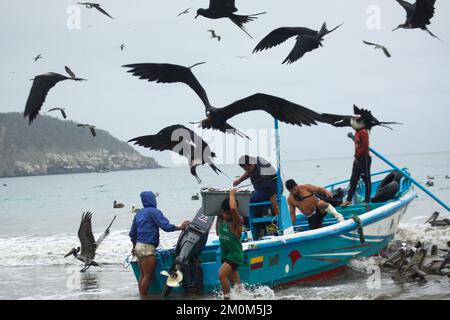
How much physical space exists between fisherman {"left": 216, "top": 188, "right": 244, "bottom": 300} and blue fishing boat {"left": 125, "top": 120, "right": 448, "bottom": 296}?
450 mm

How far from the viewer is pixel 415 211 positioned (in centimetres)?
2097

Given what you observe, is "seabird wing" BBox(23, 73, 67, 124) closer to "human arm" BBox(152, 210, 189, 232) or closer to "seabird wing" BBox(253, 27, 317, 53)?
"human arm" BBox(152, 210, 189, 232)

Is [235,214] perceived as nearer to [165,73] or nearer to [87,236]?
[165,73]

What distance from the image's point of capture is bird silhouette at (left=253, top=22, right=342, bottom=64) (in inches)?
431

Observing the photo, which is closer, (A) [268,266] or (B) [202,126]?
(B) [202,126]

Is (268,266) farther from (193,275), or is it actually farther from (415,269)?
(415,269)

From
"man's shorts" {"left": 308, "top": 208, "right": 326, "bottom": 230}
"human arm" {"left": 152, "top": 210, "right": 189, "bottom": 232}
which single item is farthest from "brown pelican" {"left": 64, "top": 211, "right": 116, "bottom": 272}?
"man's shorts" {"left": 308, "top": 208, "right": 326, "bottom": 230}

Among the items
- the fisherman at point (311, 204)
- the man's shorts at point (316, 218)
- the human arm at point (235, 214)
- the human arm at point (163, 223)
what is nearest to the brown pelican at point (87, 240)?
the human arm at point (163, 223)

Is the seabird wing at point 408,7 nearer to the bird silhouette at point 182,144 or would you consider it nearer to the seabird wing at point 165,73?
the seabird wing at point 165,73
